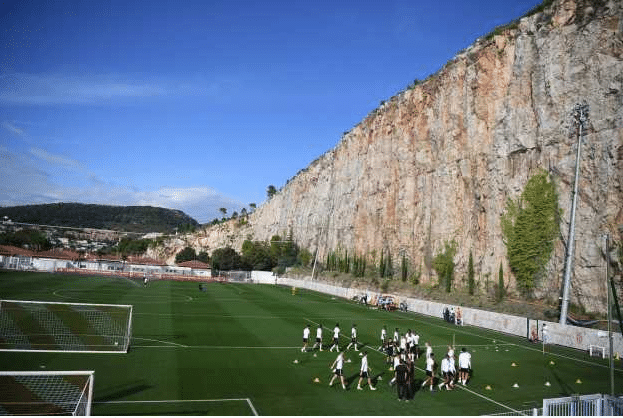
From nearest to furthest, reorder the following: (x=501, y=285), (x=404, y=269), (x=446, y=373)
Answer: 1. (x=446, y=373)
2. (x=501, y=285)
3. (x=404, y=269)

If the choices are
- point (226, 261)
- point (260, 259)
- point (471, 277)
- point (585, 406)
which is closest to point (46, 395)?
point (585, 406)

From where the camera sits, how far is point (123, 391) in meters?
16.0

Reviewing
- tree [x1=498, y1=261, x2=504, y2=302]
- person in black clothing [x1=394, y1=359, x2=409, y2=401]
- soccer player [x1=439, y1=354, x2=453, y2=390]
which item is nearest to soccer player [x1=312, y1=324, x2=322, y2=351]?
soccer player [x1=439, y1=354, x2=453, y2=390]

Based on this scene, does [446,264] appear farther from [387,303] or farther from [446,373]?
[446,373]

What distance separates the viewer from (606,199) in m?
39.1

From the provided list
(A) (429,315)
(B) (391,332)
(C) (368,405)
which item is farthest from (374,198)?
(C) (368,405)

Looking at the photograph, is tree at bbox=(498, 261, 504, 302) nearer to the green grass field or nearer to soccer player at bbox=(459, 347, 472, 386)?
the green grass field

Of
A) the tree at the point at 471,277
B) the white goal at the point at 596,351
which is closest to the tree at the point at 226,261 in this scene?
the tree at the point at 471,277

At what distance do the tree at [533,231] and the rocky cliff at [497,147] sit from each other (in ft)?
3.27

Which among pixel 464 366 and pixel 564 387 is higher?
pixel 464 366

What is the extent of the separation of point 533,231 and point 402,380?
34089 mm

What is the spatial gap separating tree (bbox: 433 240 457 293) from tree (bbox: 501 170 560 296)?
9.66m

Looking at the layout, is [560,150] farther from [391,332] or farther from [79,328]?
[79,328]

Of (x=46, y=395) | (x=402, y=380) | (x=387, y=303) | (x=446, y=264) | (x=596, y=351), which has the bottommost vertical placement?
(x=46, y=395)
